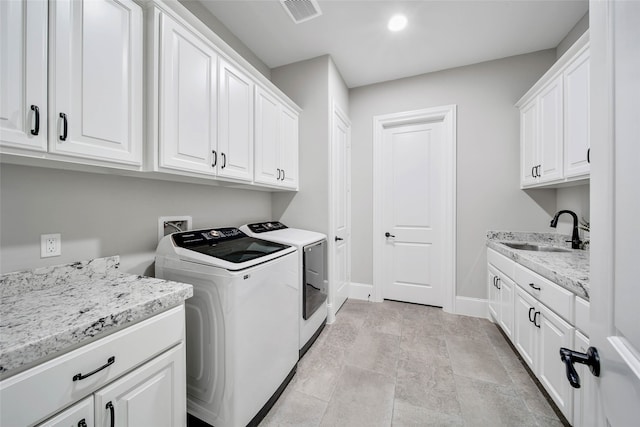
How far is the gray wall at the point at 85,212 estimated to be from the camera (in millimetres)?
1020

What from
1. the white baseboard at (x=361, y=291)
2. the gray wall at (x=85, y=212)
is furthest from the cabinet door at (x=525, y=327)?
the gray wall at (x=85, y=212)

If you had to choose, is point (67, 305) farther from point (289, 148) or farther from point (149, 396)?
point (289, 148)

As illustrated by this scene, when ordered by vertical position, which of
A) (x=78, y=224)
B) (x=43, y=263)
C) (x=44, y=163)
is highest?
(x=44, y=163)

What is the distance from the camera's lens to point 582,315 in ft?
3.83

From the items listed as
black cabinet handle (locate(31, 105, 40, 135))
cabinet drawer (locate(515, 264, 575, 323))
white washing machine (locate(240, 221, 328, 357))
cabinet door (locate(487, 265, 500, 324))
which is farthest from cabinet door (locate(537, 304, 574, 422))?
black cabinet handle (locate(31, 105, 40, 135))

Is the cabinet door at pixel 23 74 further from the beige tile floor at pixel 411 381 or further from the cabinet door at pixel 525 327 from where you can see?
the cabinet door at pixel 525 327

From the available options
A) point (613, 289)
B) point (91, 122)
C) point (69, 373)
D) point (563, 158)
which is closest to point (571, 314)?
point (613, 289)

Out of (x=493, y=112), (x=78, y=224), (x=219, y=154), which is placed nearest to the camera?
(x=78, y=224)

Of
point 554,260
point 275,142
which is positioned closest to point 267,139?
point 275,142

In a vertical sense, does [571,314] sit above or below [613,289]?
below

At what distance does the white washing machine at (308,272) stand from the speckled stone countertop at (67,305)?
0.98 meters

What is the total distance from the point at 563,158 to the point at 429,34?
5.21ft

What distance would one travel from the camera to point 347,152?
10.4 ft

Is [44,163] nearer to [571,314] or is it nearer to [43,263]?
[43,263]
